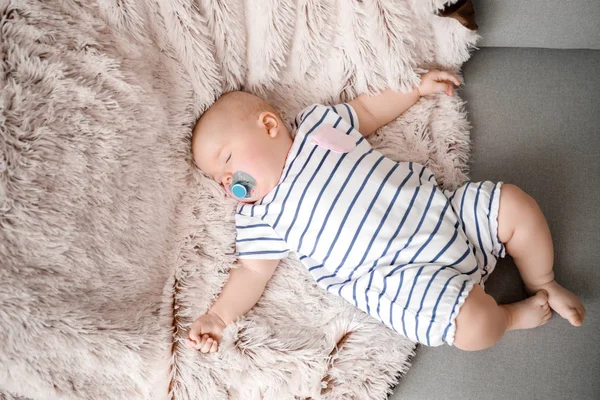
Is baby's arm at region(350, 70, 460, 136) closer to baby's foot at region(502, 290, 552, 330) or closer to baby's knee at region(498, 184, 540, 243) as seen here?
baby's knee at region(498, 184, 540, 243)

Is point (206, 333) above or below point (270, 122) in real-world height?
below

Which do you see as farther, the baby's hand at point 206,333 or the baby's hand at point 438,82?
the baby's hand at point 438,82

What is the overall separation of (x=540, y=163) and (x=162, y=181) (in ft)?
2.81

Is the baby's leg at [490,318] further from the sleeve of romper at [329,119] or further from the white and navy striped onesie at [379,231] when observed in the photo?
the sleeve of romper at [329,119]

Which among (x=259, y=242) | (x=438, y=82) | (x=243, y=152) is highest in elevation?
(x=438, y=82)

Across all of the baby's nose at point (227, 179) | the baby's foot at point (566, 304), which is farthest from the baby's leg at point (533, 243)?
the baby's nose at point (227, 179)

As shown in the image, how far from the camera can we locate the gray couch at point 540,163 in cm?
99

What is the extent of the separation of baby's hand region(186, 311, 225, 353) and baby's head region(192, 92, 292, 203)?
276 mm

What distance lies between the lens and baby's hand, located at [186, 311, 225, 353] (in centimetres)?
103

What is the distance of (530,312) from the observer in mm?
985

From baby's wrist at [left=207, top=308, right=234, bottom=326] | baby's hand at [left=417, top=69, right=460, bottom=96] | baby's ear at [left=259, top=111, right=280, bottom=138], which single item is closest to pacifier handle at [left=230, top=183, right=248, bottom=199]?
baby's ear at [left=259, top=111, right=280, bottom=138]

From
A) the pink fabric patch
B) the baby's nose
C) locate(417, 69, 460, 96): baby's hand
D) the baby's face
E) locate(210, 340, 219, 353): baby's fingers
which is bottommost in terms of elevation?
locate(210, 340, 219, 353): baby's fingers

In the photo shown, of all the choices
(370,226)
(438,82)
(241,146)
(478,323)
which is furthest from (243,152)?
(478,323)

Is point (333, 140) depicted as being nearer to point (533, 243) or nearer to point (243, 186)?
point (243, 186)
